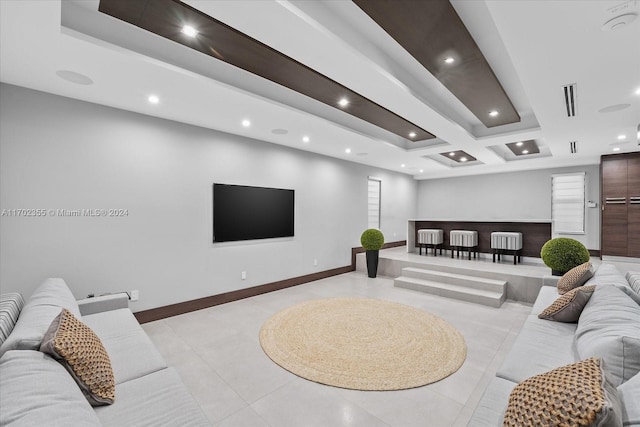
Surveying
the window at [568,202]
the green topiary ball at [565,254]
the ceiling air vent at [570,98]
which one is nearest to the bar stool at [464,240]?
the window at [568,202]

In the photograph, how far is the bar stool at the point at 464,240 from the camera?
6.55 meters

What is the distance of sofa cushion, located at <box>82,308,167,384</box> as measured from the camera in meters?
1.81

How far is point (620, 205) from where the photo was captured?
5902 mm

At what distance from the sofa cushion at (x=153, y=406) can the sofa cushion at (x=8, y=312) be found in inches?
25.9

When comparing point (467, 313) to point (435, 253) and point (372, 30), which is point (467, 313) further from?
point (372, 30)

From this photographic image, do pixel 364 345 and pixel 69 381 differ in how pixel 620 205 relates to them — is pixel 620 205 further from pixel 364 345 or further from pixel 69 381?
pixel 69 381

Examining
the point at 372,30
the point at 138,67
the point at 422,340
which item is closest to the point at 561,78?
the point at 372,30

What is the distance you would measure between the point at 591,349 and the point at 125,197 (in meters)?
4.40

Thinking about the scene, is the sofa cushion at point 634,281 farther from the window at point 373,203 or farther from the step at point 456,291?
the window at point 373,203

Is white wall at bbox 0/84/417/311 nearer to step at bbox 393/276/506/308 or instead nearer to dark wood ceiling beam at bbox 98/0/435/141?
dark wood ceiling beam at bbox 98/0/435/141

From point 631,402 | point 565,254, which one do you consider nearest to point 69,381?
point 631,402

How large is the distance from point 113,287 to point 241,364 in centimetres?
194

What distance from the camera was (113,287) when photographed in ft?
11.4

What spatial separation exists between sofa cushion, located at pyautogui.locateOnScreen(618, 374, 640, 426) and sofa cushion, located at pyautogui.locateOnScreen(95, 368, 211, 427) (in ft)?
5.30
